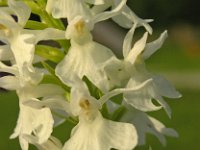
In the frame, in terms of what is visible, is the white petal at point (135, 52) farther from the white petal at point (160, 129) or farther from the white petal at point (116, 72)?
the white petal at point (160, 129)

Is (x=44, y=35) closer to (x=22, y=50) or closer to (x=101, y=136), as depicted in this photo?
(x=22, y=50)

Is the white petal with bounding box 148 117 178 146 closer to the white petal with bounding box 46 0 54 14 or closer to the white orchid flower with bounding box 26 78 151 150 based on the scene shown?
the white orchid flower with bounding box 26 78 151 150

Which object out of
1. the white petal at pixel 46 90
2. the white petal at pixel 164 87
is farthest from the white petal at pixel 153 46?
the white petal at pixel 46 90

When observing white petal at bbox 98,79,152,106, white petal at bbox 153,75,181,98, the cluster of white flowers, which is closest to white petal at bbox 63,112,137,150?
the cluster of white flowers

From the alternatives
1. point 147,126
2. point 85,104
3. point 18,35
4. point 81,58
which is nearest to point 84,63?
point 81,58

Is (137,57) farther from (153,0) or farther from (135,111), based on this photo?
Answer: (153,0)

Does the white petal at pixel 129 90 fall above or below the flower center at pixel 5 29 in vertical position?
above

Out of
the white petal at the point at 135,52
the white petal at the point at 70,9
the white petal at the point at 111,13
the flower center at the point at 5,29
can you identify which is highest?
the white petal at the point at 111,13
